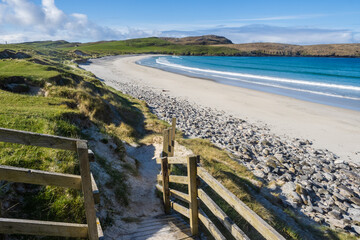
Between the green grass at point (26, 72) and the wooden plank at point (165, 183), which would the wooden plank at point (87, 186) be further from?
the green grass at point (26, 72)

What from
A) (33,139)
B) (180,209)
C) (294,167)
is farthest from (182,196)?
(294,167)

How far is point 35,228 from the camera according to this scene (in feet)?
10.6

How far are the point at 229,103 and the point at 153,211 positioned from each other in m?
19.9

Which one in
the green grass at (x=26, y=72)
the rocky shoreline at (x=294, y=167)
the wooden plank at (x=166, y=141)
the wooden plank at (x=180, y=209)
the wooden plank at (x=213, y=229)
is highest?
the green grass at (x=26, y=72)

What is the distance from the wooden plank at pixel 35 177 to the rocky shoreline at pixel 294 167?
26.0 feet

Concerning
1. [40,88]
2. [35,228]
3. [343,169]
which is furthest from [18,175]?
[343,169]

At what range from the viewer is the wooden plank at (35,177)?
3027 millimetres

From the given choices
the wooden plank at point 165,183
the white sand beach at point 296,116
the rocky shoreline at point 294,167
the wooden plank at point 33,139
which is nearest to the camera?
the wooden plank at point 33,139

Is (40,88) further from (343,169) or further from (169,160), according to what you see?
(343,169)

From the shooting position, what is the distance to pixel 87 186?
3.24 m

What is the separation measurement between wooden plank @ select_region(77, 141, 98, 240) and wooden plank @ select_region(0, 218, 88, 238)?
13 cm

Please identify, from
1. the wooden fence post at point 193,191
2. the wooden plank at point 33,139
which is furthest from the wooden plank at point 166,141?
the wooden plank at point 33,139

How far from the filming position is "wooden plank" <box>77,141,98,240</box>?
3018mm

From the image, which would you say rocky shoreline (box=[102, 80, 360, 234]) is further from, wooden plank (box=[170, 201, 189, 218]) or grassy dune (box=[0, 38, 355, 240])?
wooden plank (box=[170, 201, 189, 218])
